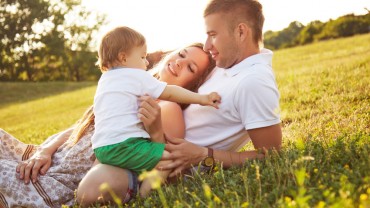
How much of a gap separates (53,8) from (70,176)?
52.0 meters

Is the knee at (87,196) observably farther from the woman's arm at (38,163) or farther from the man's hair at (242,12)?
the man's hair at (242,12)

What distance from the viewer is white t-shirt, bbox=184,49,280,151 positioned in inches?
163

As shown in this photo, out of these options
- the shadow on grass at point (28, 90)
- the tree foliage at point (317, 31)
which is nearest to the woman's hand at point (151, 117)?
the shadow on grass at point (28, 90)

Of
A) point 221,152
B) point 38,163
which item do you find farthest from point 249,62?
point 38,163

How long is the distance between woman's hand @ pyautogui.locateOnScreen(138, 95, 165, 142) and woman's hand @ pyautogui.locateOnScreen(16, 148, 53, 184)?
4.42 feet

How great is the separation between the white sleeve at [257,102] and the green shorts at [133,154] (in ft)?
2.81

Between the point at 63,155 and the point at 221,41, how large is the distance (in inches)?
85.6

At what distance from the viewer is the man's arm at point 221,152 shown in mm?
4203

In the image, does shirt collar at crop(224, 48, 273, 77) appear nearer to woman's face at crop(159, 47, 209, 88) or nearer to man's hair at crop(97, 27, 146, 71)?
woman's face at crop(159, 47, 209, 88)

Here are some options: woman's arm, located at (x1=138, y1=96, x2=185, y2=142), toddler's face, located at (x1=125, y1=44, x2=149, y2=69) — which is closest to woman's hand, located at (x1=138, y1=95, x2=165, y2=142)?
woman's arm, located at (x1=138, y1=96, x2=185, y2=142)

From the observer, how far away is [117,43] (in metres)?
4.35

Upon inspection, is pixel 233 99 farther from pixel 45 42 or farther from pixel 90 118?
pixel 45 42

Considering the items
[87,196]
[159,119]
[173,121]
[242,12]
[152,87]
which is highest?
[242,12]

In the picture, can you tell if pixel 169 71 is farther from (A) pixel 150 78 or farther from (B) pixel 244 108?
(B) pixel 244 108
